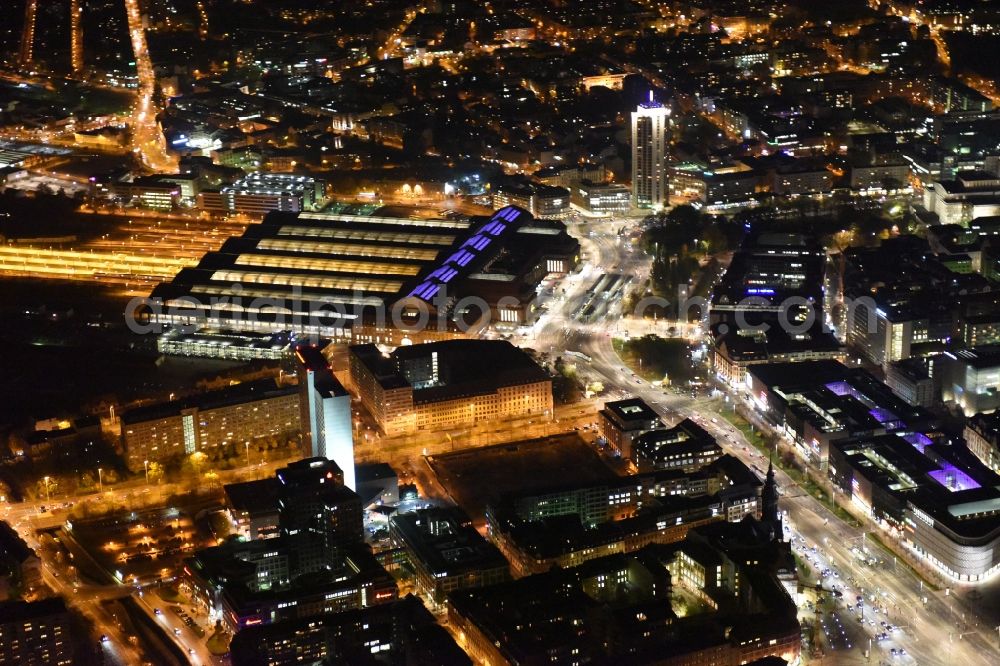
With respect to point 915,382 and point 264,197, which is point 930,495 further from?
point 264,197

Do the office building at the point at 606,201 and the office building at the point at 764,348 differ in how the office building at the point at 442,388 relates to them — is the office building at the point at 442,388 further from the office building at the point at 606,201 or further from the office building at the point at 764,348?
the office building at the point at 606,201

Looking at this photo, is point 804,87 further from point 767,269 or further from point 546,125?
point 767,269

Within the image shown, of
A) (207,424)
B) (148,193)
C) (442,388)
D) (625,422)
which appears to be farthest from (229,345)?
(148,193)

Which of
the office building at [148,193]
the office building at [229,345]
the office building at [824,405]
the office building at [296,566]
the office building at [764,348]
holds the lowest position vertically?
the office building at [296,566]

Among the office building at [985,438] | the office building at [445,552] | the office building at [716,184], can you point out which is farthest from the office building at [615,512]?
the office building at [716,184]

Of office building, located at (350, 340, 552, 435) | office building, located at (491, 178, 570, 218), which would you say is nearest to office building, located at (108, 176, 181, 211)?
office building, located at (491, 178, 570, 218)

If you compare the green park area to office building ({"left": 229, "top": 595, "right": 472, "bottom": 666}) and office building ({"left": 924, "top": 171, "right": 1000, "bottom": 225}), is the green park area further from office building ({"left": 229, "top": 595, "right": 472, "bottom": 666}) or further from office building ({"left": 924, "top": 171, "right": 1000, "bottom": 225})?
office building ({"left": 229, "top": 595, "right": 472, "bottom": 666})
